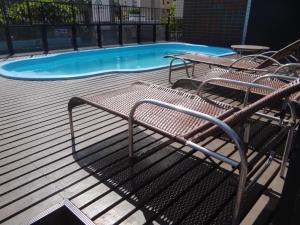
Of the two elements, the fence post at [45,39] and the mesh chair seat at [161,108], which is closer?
the mesh chair seat at [161,108]

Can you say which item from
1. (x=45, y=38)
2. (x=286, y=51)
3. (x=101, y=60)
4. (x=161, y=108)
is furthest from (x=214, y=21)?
(x=161, y=108)

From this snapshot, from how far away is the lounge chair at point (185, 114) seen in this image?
1.20 meters

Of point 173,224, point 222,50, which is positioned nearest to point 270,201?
point 173,224

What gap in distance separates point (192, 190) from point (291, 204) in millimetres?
653

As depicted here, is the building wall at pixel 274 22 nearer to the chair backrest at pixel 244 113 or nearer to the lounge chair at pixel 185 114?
the lounge chair at pixel 185 114

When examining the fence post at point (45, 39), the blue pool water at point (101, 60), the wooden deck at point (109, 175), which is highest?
the fence post at point (45, 39)

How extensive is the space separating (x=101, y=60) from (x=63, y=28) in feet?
5.41

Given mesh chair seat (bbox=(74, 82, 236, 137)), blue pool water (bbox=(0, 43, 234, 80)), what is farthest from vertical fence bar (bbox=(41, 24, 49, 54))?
mesh chair seat (bbox=(74, 82, 236, 137))

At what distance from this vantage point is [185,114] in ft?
5.85

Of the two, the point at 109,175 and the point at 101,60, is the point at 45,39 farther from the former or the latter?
the point at 109,175

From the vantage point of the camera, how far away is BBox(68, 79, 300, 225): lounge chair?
3.95 ft

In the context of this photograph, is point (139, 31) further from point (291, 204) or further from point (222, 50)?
point (291, 204)

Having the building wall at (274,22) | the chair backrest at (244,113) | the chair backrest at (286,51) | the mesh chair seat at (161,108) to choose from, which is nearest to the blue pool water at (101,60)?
the building wall at (274,22)

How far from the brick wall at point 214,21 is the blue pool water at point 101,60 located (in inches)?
34.3
